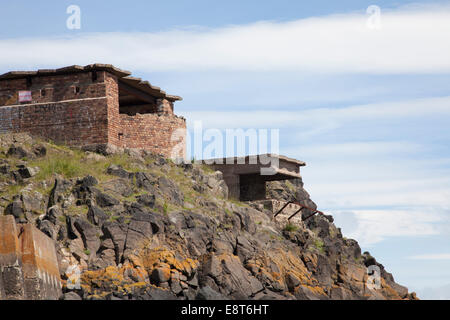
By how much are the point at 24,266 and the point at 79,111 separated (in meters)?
13.3

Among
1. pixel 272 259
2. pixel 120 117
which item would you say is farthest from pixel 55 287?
pixel 120 117

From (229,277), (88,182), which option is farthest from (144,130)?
(229,277)

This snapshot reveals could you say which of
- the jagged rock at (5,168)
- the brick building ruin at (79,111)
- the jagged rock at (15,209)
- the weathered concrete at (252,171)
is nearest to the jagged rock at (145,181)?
the brick building ruin at (79,111)

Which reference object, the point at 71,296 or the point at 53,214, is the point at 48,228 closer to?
the point at 53,214

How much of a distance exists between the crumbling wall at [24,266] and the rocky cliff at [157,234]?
3.46ft

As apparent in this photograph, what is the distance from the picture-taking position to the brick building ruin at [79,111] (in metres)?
41.8

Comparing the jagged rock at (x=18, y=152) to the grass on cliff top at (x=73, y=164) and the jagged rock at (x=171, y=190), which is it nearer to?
the grass on cliff top at (x=73, y=164)

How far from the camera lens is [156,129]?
1711 inches

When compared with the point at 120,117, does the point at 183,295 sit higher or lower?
lower

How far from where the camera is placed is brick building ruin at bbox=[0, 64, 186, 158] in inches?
1645

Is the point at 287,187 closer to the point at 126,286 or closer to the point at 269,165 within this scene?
the point at 269,165

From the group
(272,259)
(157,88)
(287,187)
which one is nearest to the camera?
(272,259)

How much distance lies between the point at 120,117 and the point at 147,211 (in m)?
8.20

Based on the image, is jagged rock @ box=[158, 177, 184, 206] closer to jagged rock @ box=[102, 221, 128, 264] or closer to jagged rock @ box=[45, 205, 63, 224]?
jagged rock @ box=[102, 221, 128, 264]
